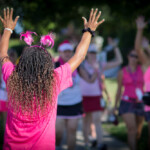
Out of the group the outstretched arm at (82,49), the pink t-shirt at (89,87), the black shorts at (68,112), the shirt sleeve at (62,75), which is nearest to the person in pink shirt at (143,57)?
the black shorts at (68,112)

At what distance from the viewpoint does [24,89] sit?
258 cm

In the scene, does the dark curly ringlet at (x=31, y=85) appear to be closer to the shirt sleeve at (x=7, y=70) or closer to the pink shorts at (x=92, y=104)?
the shirt sleeve at (x=7, y=70)

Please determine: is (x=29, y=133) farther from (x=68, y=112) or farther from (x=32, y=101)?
(x=68, y=112)

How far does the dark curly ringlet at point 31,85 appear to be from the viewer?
2.56m

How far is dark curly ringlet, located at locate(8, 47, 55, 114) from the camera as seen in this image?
256 centimetres

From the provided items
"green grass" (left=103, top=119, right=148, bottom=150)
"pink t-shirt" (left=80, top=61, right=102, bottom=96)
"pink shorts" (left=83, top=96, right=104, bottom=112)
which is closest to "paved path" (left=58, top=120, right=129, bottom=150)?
"green grass" (left=103, top=119, right=148, bottom=150)

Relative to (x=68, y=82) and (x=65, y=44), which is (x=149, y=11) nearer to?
(x=65, y=44)

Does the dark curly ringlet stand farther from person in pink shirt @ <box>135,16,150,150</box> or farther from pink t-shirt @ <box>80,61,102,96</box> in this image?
pink t-shirt @ <box>80,61,102,96</box>

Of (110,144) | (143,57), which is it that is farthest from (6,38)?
(110,144)

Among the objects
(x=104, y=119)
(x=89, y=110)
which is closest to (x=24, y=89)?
(x=89, y=110)

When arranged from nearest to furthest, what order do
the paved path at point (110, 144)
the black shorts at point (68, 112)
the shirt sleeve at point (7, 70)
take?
the shirt sleeve at point (7, 70), the black shorts at point (68, 112), the paved path at point (110, 144)

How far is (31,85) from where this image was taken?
101 inches

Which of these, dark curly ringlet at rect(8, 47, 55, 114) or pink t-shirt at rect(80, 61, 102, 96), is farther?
pink t-shirt at rect(80, 61, 102, 96)

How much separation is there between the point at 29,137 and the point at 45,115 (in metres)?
0.22
